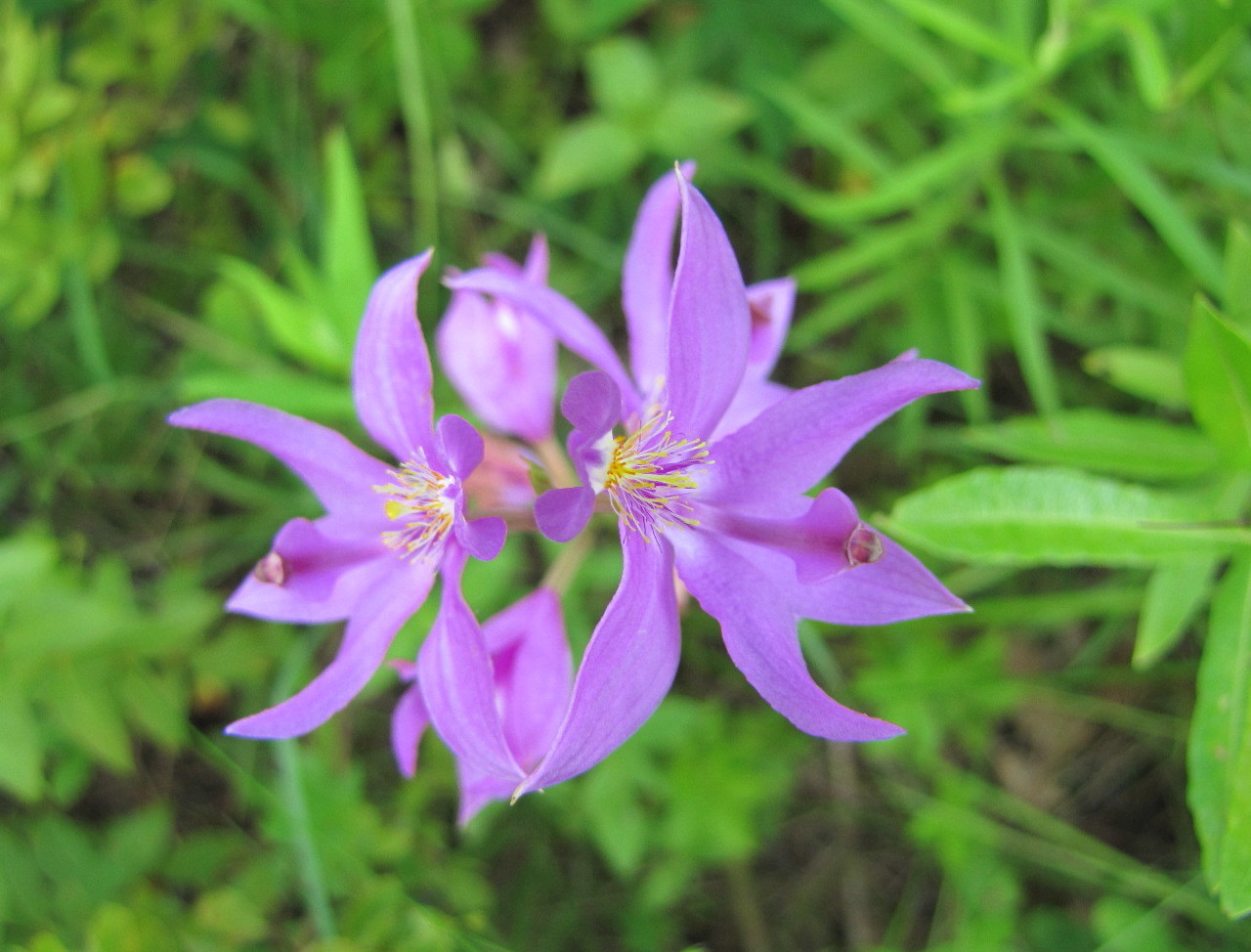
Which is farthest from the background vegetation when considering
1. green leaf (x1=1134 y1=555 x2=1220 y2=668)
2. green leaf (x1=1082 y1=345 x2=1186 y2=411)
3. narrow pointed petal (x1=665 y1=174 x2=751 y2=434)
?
narrow pointed petal (x1=665 y1=174 x2=751 y2=434)

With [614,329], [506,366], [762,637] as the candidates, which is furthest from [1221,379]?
[614,329]

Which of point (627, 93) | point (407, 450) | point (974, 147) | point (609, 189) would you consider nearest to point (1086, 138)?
point (974, 147)

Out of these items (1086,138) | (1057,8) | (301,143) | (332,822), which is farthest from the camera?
(301,143)

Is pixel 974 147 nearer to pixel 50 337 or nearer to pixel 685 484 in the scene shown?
pixel 685 484

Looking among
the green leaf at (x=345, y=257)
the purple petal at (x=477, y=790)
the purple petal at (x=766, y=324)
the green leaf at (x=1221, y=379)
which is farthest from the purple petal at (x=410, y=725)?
the green leaf at (x=1221, y=379)

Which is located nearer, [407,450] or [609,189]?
[407,450]

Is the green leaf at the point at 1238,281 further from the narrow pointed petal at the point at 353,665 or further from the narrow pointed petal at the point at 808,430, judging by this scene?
the narrow pointed petal at the point at 353,665

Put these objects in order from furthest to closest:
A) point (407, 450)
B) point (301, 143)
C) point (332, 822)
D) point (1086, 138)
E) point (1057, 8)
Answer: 1. point (301, 143)
2. point (332, 822)
3. point (1086, 138)
4. point (1057, 8)
5. point (407, 450)
